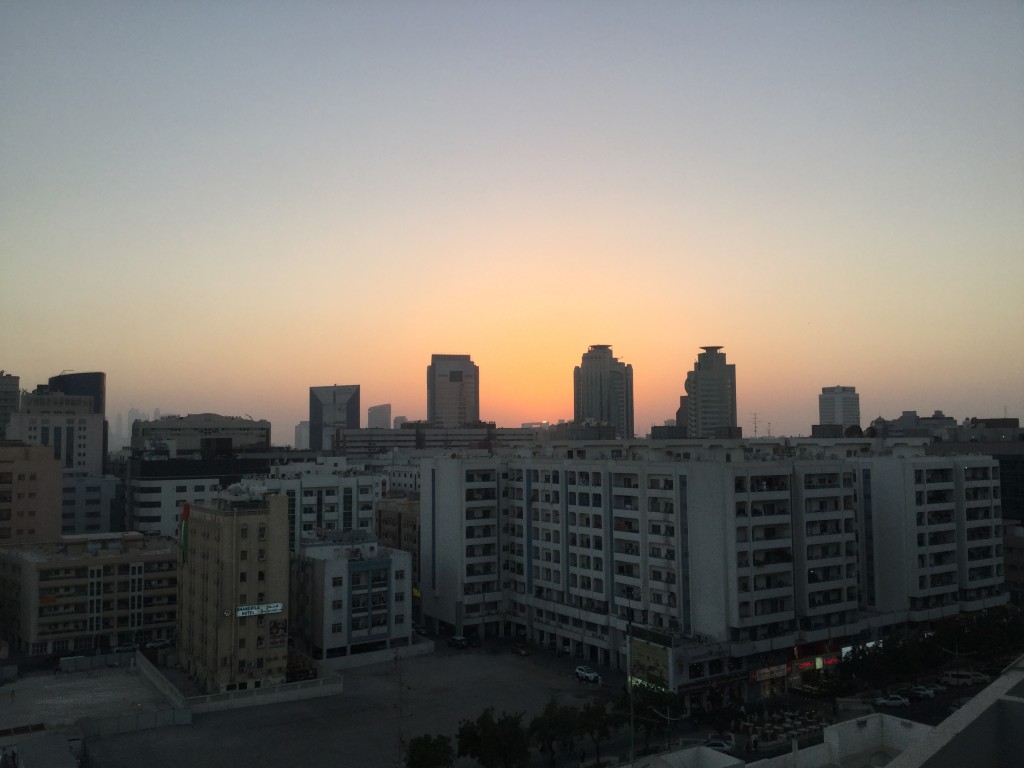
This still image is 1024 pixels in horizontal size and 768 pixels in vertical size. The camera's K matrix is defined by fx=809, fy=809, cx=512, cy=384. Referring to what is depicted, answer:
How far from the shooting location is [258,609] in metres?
47.2

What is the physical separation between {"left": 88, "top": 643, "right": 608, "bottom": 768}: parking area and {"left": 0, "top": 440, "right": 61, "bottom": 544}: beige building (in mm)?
37474

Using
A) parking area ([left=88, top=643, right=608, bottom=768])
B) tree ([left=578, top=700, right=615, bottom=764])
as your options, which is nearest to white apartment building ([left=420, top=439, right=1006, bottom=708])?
parking area ([left=88, top=643, right=608, bottom=768])

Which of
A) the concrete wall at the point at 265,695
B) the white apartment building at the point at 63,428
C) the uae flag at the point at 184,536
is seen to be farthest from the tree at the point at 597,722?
the white apartment building at the point at 63,428

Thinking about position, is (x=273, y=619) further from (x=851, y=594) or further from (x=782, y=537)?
(x=851, y=594)

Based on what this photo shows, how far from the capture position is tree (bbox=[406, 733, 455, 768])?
3069cm

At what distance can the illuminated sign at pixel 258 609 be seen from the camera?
46719 mm

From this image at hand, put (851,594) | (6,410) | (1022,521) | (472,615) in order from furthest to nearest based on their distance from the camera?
(6,410)
(1022,521)
(472,615)
(851,594)

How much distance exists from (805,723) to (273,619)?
29769 millimetres

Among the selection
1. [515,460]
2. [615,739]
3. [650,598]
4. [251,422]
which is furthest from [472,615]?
[251,422]

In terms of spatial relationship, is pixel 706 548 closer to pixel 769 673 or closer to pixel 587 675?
pixel 769 673

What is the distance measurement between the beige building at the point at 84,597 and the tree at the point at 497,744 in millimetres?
36619

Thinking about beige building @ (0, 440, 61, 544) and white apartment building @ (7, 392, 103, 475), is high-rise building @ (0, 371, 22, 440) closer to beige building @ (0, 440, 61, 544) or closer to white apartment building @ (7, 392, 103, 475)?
white apartment building @ (7, 392, 103, 475)

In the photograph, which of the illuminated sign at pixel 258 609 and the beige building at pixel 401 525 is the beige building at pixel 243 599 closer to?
the illuminated sign at pixel 258 609

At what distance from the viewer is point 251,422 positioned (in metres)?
167
